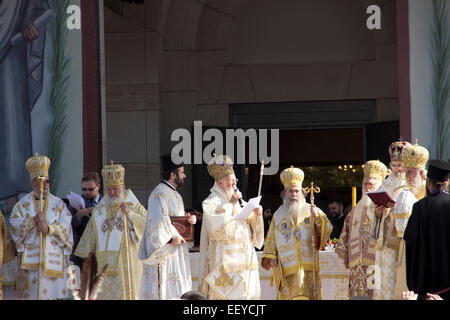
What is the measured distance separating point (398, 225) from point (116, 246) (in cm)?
316

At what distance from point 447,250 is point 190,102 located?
869 cm

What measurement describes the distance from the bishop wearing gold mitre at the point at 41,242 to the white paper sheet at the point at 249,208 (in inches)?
Result: 77.9

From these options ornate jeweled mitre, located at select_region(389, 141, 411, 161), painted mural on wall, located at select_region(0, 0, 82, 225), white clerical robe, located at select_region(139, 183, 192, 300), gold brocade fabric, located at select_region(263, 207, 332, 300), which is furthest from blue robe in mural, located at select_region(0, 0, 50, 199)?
ornate jeweled mitre, located at select_region(389, 141, 411, 161)

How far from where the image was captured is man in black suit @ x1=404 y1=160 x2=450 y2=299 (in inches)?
319

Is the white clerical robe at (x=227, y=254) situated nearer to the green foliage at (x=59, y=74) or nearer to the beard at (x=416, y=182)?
the beard at (x=416, y=182)

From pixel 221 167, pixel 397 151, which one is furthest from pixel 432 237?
pixel 221 167

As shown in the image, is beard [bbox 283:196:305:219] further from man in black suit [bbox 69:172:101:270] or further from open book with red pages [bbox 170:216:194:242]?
man in black suit [bbox 69:172:101:270]

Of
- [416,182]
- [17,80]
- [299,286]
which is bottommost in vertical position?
[299,286]

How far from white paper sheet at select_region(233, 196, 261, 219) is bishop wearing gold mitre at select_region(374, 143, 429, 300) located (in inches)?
47.1

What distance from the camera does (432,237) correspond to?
322 inches

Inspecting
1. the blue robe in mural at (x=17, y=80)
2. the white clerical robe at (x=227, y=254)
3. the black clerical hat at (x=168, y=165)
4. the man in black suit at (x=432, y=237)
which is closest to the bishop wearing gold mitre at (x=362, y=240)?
the white clerical robe at (x=227, y=254)

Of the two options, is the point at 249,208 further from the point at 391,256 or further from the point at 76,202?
the point at 76,202
